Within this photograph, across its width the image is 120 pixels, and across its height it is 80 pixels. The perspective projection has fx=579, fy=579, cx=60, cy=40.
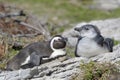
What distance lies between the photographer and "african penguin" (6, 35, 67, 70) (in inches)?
466

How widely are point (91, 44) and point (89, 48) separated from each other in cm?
9

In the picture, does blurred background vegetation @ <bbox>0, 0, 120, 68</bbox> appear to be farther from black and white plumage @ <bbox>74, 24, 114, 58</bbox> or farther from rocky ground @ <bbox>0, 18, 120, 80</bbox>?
rocky ground @ <bbox>0, 18, 120, 80</bbox>

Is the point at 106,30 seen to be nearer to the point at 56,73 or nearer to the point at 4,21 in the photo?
the point at 4,21

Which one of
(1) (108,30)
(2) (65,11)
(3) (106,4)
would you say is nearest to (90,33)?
(1) (108,30)

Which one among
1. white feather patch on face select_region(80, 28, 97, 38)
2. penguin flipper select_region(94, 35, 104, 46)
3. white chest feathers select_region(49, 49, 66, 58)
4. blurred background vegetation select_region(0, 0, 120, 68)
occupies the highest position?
white feather patch on face select_region(80, 28, 97, 38)

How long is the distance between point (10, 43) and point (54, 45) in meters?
2.23

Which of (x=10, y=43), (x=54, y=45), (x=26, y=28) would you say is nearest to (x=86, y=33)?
(x=54, y=45)

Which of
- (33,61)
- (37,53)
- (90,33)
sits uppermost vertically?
(90,33)

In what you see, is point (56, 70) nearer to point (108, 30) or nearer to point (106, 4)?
point (108, 30)

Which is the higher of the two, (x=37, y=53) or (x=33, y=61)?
(x=37, y=53)

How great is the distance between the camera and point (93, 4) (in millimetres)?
28578

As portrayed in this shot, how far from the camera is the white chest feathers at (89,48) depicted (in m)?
11.6

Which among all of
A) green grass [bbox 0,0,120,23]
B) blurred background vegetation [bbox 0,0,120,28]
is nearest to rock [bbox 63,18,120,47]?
blurred background vegetation [bbox 0,0,120,28]

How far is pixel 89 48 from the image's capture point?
1159 cm
